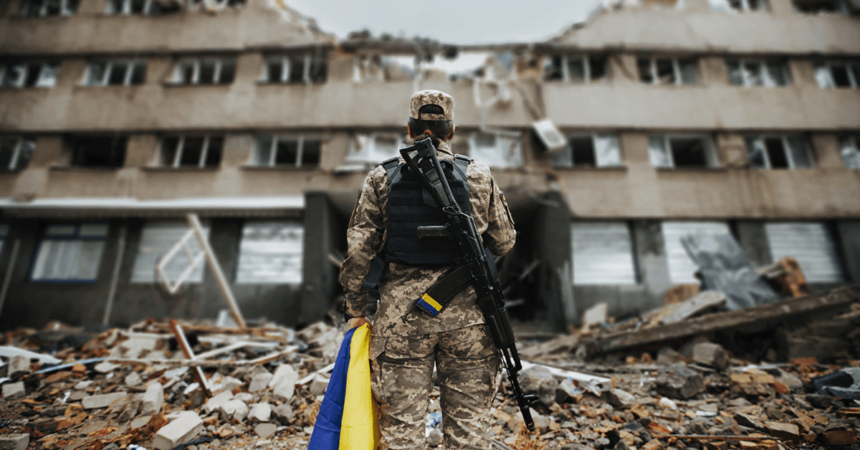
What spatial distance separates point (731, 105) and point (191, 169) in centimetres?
1512

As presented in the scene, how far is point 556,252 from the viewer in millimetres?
8328

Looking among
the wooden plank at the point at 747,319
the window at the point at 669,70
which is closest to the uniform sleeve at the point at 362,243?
the wooden plank at the point at 747,319

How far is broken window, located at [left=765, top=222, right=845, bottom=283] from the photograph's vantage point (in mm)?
9297

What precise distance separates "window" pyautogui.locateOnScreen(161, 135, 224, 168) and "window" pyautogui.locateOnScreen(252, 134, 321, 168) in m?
1.19

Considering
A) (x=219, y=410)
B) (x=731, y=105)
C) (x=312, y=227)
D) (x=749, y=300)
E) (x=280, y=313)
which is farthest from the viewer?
(x=731, y=105)

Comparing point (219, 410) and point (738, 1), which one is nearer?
point (219, 410)

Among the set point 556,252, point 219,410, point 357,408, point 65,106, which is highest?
point 65,106

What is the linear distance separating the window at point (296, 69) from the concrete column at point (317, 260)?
14.9ft

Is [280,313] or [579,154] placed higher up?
[579,154]

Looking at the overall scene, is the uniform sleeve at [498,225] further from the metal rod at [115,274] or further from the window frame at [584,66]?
the metal rod at [115,274]

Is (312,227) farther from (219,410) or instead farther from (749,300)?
(749,300)

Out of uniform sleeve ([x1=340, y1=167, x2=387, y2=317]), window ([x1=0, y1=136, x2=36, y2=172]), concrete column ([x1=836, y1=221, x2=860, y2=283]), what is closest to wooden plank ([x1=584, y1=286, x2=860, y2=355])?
uniform sleeve ([x1=340, y1=167, x2=387, y2=317])

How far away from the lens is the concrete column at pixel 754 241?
914cm

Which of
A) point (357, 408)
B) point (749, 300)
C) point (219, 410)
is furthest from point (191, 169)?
point (749, 300)
